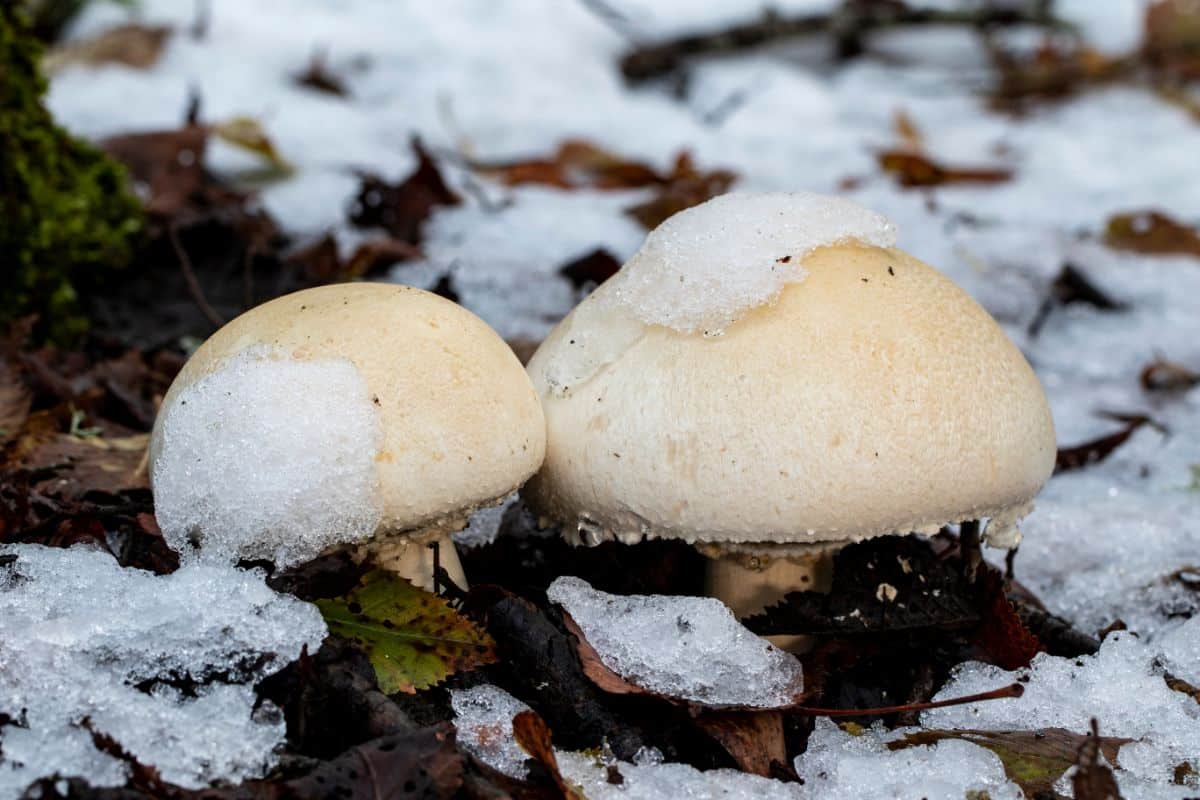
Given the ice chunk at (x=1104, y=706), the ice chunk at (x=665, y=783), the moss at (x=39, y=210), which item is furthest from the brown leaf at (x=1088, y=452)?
the moss at (x=39, y=210)

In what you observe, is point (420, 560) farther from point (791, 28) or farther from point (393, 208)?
point (791, 28)

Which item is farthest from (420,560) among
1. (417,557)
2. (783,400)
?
(783,400)

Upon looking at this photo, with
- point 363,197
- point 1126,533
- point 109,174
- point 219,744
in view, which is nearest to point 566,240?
point 363,197

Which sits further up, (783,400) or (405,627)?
(783,400)

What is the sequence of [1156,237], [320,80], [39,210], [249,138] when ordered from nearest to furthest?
1. [39,210]
2. [249,138]
3. [1156,237]
4. [320,80]

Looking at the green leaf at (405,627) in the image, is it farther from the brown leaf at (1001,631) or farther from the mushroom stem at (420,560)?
the brown leaf at (1001,631)

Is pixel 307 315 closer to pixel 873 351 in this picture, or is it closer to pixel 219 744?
pixel 219 744
